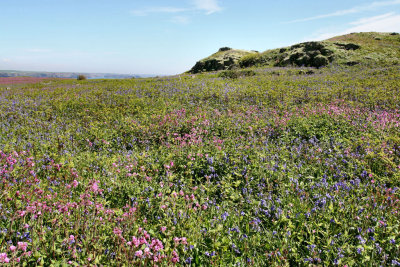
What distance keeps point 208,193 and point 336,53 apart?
31.8 m

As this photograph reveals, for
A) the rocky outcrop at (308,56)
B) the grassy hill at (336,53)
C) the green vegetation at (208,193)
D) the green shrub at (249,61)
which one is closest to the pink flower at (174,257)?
the green vegetation at (208,193)

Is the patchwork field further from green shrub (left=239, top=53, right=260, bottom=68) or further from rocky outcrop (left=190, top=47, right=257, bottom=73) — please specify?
rocky outcrop (left=190, top=47, right=257, bottom=73)

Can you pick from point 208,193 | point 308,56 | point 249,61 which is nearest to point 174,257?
point 208,193

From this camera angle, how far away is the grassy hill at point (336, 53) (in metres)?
26.7

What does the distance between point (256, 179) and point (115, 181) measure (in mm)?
2850

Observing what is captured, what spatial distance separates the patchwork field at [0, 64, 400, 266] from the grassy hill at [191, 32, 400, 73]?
2131cm

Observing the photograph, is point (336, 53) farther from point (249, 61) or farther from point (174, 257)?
point (174, 257)

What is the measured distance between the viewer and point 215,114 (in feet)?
29.6

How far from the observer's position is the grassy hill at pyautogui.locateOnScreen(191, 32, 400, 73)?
26722 mm

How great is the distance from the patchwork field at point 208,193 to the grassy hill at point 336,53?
21.3 m

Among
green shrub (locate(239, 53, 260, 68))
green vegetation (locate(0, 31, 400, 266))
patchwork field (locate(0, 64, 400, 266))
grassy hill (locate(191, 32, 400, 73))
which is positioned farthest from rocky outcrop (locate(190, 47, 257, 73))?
patchwork field (locate(0, 64, 400, 266))

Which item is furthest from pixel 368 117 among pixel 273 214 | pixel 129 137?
pixel 129 137

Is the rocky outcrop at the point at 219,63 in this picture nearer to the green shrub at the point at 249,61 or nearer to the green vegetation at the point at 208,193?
the green shrub at the point at 249,61

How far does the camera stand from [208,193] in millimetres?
4328
